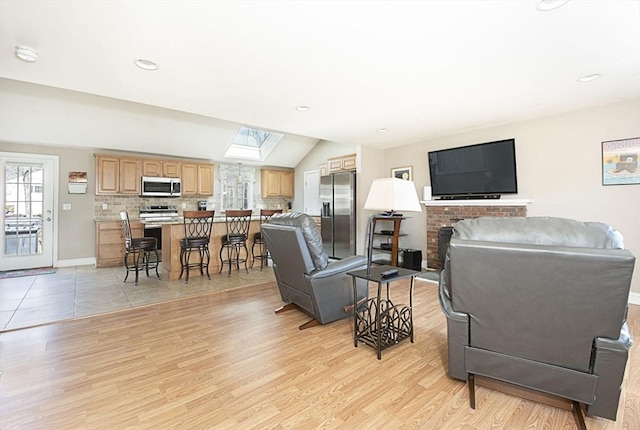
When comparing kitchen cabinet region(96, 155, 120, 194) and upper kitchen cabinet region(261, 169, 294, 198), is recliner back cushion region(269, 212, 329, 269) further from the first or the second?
upper kitchen cabinet region(261, 169, 294, 198)

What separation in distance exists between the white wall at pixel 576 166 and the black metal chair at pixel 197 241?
4586mm

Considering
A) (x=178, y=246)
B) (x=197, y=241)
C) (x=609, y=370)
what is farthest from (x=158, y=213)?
(x=609, y=370)

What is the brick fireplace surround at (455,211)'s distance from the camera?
441cm

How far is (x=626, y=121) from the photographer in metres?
3.59

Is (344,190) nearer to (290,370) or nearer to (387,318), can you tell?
(387,318)

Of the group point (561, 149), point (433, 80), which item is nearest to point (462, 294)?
point (433, 80)

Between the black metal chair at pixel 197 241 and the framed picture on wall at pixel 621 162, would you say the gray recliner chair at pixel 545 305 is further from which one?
the black metal chair at pixel 197 241

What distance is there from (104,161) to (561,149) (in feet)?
25.0

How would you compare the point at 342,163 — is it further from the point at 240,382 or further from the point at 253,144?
the point at 240,382

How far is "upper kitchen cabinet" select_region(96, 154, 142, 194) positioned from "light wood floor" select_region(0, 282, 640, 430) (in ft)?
12.3

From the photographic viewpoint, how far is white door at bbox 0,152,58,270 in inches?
206

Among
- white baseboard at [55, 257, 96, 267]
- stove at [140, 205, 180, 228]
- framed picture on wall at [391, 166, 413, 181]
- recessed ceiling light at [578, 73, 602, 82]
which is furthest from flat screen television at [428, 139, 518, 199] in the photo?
white baseboard at [55, 257, 96, 267]

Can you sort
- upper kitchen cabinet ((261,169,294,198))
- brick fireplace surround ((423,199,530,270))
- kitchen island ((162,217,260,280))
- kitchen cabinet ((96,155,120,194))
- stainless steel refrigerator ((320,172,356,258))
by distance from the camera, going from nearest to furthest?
brick fireplace surround ((423,199,530,270)) < kitchen island ((162,217,260,280)) < kitchen cabinet ((96,155,120,194)) < stainless steel refrigerator ((320,172,356,258)) < upper kitchen cabinet ((261,169,294,198))

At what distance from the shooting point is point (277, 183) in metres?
8.18
